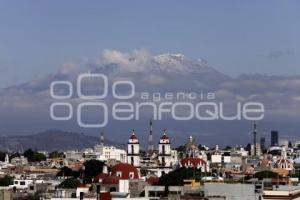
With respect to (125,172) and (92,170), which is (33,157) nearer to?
(92,170)

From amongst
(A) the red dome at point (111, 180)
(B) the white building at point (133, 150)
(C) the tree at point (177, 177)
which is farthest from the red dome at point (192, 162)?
(A) the red dome at point (111, 180)

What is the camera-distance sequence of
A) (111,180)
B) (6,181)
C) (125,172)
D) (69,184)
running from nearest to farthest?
(111,180), (69,184), (6,181), (125,172)

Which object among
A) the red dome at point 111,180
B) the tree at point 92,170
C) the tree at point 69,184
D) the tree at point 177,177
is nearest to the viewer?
the red dome at point 111,180

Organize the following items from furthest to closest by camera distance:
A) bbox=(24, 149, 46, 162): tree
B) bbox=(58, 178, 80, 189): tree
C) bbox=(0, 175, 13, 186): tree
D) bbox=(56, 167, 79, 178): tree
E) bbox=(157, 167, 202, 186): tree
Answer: bbox=(24, 149, 46, 162): tree, bbox=(56, 167, 79, 178): tree, bbox=(0, 175, 13, 186): tree, bbox=(157, 167, 202, 186): tree, bbox=(58, 178, 80, 189): tree

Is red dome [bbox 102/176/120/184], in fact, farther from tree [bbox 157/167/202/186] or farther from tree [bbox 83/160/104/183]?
tree [bbox 83/160/104/183]

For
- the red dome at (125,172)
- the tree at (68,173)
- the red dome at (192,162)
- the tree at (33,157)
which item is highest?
the tree at (33,157)

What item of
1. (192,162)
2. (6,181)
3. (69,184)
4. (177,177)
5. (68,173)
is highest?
(192,162)

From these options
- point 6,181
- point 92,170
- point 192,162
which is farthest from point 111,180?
point 192,162

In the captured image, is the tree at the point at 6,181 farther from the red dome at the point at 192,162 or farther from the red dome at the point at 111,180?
the red dome at the point at 192,162

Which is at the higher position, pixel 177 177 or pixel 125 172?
pixel 125 172

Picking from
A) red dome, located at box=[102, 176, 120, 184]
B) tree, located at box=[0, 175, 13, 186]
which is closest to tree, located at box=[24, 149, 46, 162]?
tree, located at box=[0, 175, 13, 186]

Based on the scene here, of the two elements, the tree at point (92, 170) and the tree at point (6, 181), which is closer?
the tree at point (6, 181)

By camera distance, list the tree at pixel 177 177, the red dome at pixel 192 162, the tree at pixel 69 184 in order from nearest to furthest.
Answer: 1. the tree at pixel 69 184
2. the tree at pixel 177 177
3. the red dome at pixel 192 162

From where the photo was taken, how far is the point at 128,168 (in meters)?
→ 77.5
